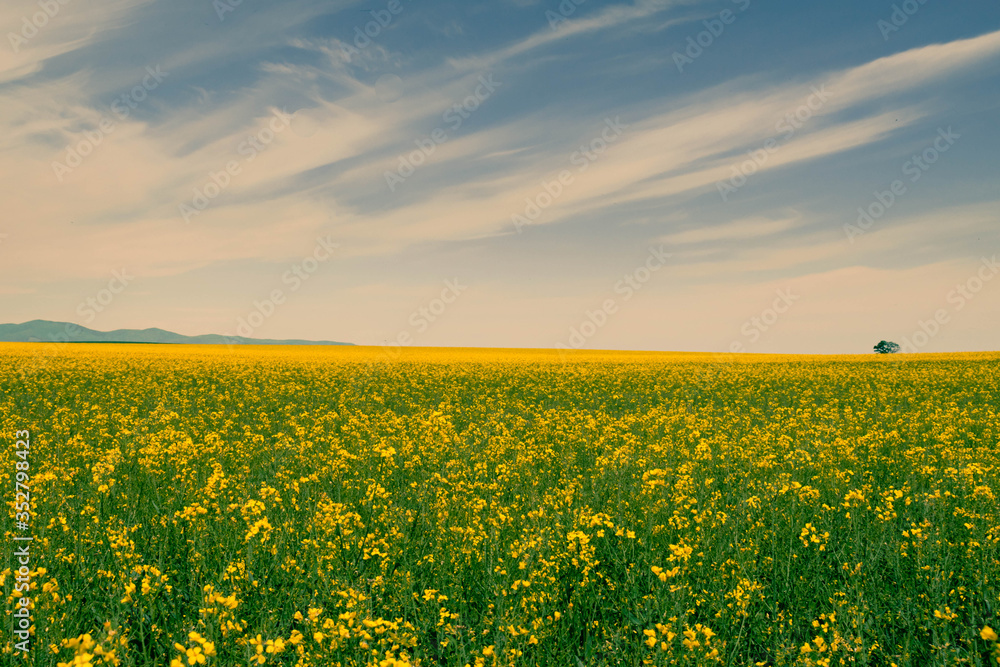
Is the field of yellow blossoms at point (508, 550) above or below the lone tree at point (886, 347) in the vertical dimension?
below

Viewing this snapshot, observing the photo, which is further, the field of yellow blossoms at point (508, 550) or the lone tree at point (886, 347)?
the lone tree at point (886, 347)

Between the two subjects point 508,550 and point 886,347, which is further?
point 886,347

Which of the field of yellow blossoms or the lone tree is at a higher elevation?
the lone tree

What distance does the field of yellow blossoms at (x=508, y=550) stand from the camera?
3.22m

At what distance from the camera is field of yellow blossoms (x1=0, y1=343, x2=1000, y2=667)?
322cm

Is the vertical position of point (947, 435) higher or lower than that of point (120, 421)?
higher

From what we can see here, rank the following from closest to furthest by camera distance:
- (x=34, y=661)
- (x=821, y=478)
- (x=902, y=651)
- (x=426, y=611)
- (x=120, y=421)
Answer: (x=34, y=661) < (x=902, y=651) < (x=426, y=611) < (x=821, y=478) < (x=120, y=421)

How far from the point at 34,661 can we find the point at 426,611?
2.19 metres

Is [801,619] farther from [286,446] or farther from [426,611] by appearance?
[286,446]

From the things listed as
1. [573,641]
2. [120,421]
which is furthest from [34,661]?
[120,421]

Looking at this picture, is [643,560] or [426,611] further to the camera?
[643,560]

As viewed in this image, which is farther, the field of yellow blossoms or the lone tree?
the lone tree

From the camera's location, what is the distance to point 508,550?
14.8ft

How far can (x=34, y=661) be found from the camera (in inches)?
116
